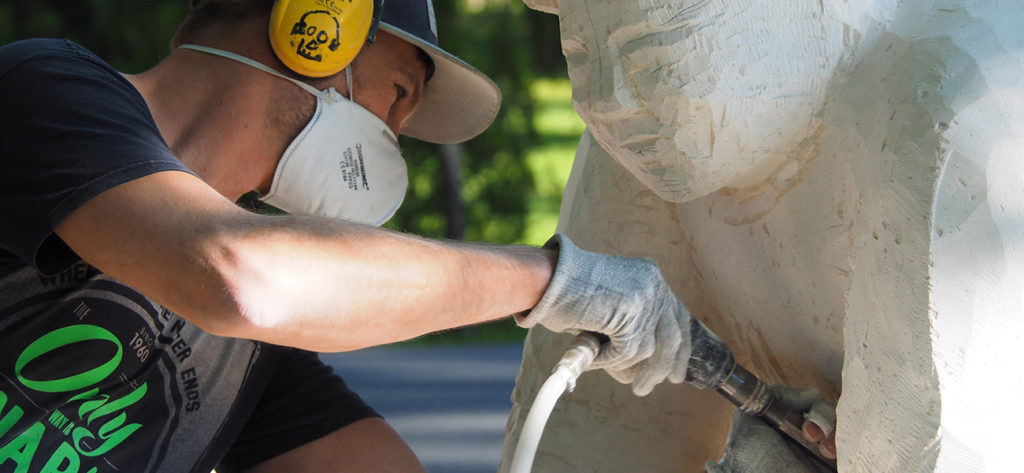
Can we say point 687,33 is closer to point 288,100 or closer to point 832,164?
point 832,164

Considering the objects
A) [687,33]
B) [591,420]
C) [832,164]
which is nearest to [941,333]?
[832,164]

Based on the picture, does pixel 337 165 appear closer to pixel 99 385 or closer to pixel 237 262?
pixel 99 385

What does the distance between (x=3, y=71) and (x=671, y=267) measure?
3.28 ft

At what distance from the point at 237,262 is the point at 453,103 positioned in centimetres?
108

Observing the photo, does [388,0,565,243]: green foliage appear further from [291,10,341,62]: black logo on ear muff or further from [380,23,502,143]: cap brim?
[291,10,341,62]: black logo on ear muff

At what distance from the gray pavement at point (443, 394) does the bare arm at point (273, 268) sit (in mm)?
2066

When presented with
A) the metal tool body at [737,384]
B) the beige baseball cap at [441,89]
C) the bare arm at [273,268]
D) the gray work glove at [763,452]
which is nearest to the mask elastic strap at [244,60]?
the beige baseball cap at [441,89]

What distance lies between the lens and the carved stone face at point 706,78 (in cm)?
107

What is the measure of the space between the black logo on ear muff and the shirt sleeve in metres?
0.31

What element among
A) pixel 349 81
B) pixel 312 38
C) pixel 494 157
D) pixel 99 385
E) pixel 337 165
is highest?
pixel 312 38

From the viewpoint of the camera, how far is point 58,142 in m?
1.24

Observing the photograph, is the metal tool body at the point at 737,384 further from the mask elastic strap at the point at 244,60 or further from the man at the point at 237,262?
the mask elastic strap at the point at 244,60

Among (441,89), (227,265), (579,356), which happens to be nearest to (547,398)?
(579,356)

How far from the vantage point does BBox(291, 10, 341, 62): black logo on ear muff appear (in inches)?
62.8
